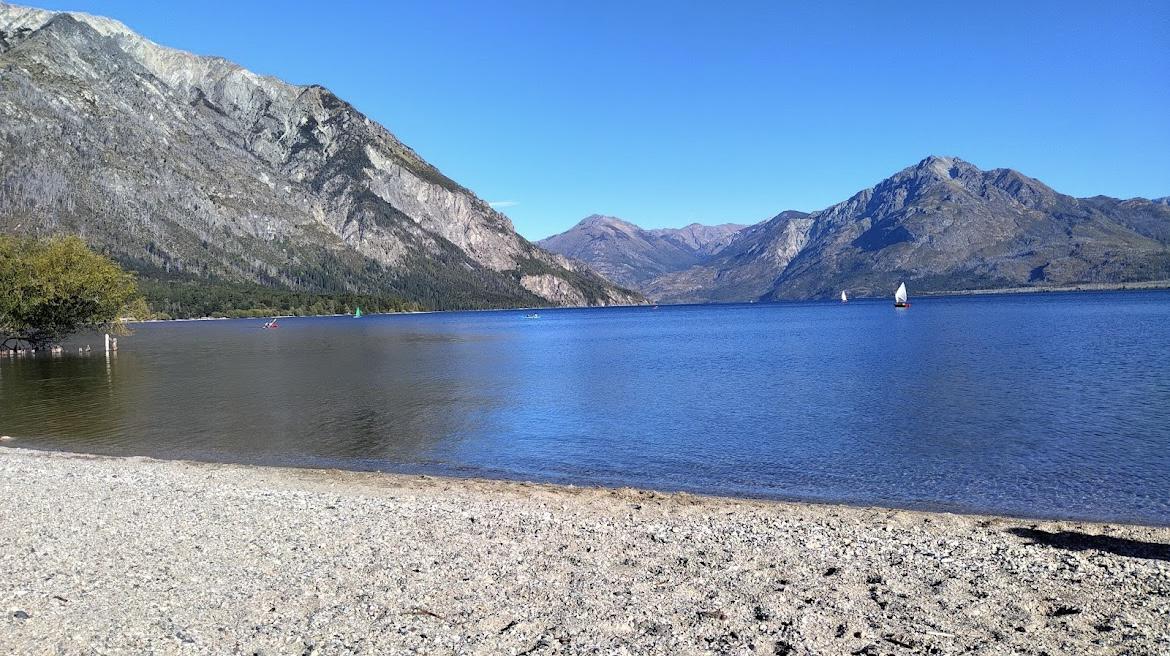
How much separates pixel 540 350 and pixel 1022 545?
258 feet

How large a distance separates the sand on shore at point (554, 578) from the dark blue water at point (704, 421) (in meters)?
4.86

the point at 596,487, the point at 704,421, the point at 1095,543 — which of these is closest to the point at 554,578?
the point at 596,487

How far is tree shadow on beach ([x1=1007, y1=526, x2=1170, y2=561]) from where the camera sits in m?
14.3

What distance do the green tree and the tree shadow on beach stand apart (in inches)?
3403

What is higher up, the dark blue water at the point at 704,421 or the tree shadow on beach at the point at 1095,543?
the tree shadow on beach at the point at 1095,543

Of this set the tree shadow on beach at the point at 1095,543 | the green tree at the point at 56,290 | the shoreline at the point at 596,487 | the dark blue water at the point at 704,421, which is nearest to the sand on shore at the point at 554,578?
the tree shadow on beach at the point at 1095,543

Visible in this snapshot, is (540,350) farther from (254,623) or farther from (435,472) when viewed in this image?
(254,623)

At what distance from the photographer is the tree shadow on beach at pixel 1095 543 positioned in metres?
14.3

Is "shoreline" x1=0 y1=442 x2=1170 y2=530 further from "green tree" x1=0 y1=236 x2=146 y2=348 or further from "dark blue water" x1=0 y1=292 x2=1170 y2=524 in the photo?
"green tree" x1=0 y1=236 x2=146 y2=348

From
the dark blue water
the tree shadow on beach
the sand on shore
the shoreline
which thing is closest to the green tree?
the dark blue water

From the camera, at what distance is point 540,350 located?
9212 cm

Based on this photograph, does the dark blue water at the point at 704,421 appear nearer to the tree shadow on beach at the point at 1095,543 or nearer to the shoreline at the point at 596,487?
the shoreline at the point at 596,487

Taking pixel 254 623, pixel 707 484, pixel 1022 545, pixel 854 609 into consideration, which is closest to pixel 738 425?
pixel 707 484

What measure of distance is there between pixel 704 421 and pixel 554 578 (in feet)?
74.8
